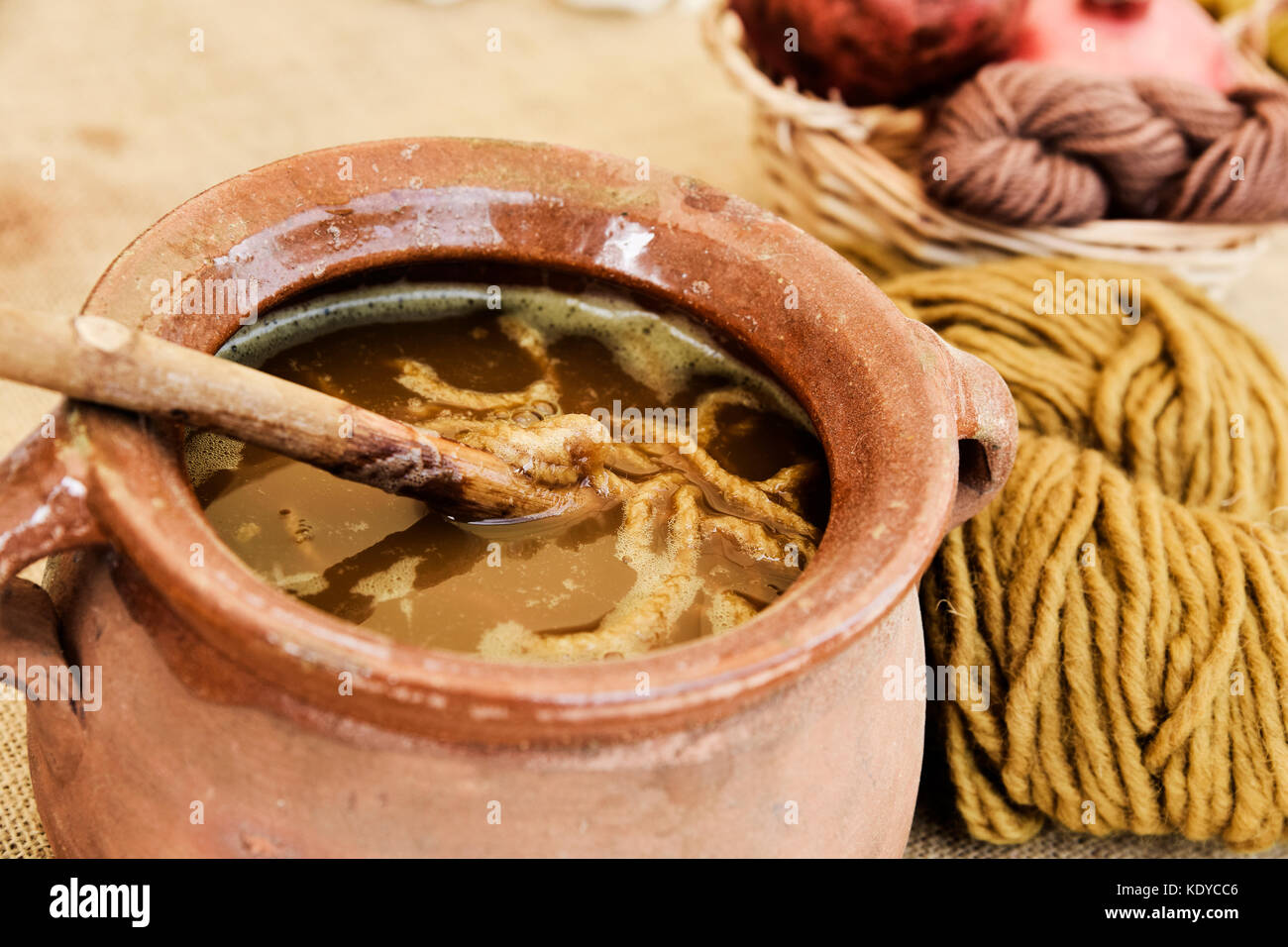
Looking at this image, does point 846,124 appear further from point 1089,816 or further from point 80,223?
point 80,223

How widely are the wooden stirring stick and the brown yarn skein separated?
849 mm

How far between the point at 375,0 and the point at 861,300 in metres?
1.81

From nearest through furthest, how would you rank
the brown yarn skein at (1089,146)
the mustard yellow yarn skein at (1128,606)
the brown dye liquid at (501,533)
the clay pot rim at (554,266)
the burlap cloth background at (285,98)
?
the clay pot rim at (554,266), the brown dye liquid at (501,533), the mustard yellow yarn skein at (1128,606), the brown yarn skein at (1089,146), the burlap cloth background at (285,98)

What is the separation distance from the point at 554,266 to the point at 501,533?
0.28m

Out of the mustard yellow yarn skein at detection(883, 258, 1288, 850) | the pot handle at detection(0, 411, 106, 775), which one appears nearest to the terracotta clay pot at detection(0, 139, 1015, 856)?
the pot handle at detection(0, 411, 106, 775)

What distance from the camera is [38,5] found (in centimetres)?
→ 227

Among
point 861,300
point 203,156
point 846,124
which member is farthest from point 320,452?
point 203,156

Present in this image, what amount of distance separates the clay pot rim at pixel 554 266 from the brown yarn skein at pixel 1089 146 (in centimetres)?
60

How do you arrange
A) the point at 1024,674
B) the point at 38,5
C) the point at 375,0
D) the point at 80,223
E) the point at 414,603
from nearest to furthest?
the point at 414,603 < the point at 1024,674 < the point at 80,223 < the point at 38,5 < the point at 375,0

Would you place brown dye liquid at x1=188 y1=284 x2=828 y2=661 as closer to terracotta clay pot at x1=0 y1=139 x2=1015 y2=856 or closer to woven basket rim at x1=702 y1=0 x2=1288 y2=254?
terracotta clay pot at x1=0 y1=139 x2=1015 y2=856

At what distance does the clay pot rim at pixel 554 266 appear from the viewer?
69 centimetres

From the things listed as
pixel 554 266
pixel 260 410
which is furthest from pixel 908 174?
pixel 260 410

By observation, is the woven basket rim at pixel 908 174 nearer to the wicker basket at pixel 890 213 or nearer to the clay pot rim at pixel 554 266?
the wicker basket at pixel 890 213

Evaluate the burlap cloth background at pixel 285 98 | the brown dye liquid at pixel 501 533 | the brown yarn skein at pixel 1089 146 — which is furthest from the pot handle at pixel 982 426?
the burlap cloth background at pixel 285 98
